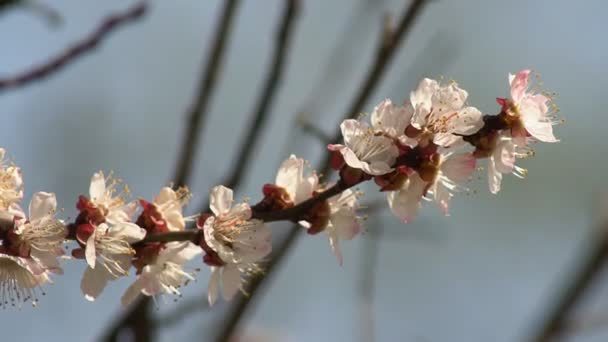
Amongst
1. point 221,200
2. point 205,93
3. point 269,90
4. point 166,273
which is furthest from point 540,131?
point 205,93

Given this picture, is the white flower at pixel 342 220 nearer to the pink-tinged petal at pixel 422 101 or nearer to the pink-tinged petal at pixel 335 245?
the pink-tinged petal at pixel 335 245

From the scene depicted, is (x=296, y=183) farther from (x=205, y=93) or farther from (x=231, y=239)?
(x=205, y=93)

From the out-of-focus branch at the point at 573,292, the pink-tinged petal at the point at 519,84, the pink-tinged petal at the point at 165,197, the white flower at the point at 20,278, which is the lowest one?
the out-of-focus branch at the point at 573,292

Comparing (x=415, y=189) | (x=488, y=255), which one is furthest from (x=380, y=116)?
(x=488, y=255)

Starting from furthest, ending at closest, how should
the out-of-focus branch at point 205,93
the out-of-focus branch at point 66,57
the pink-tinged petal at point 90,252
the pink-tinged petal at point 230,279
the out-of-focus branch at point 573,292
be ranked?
the out-of-focus branch at point 573,292 → the out-of-focus branch at point 205,93 → the out-of-focus branch at point 66,57 → the pink-tinged petal at point 230,279 → the pink-tinged petal at point 90,252

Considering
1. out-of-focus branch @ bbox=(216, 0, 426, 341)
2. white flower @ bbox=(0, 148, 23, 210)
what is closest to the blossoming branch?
white flower @ bbox=(0, 148, 23, 210)

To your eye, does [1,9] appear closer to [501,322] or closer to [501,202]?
[501,322]

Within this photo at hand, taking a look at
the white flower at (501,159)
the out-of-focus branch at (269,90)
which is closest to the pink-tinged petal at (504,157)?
the white flower at (501,159)
